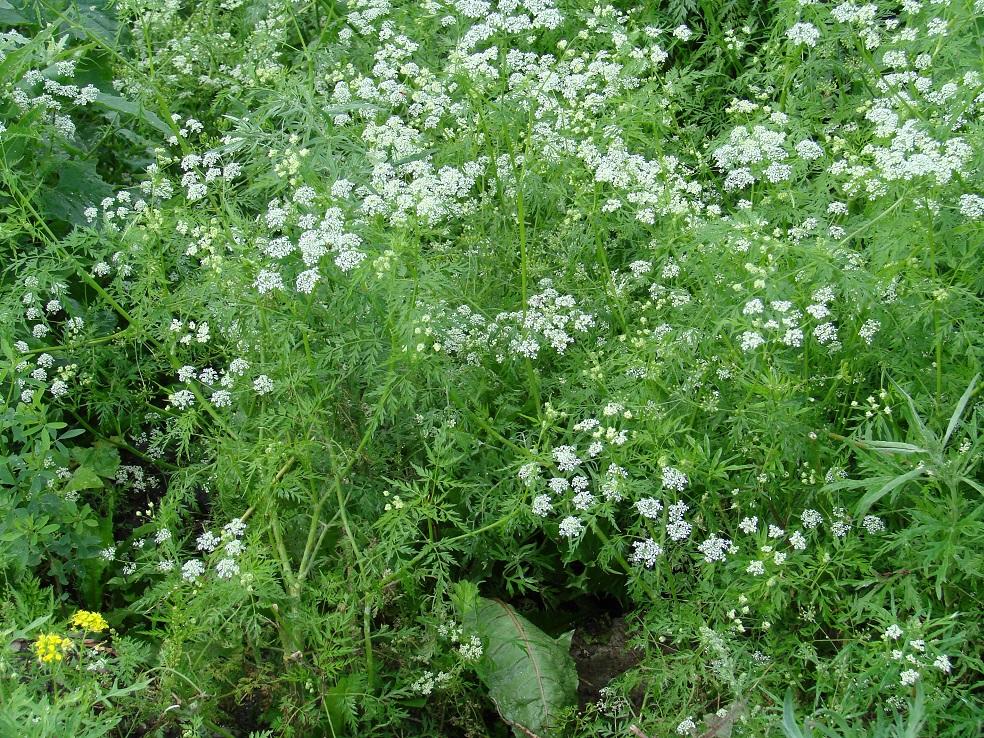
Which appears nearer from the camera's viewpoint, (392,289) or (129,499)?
(392,289)

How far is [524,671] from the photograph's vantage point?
325 centimetres

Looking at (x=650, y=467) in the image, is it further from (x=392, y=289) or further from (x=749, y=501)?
(x=392, y=289)

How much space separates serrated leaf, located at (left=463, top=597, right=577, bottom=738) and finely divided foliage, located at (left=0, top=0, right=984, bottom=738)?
0.02 m

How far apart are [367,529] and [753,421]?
4.71 ft

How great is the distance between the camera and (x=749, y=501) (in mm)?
3154

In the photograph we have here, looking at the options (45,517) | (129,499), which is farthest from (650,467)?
(129,499)

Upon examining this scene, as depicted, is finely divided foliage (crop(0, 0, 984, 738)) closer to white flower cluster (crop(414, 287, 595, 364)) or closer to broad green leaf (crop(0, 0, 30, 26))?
white flower cluster (crop(414, 287, 595, 364))

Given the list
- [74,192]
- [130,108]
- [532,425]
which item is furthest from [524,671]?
[130,108]

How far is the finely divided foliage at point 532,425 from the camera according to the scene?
2.90 m

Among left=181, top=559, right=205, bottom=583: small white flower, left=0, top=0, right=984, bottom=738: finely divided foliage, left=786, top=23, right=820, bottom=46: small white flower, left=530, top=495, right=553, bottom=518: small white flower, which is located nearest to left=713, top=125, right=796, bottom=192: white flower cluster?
left=0, top=0, right=984, bottom=738: finely divided foliage

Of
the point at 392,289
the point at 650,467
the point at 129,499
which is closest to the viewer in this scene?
the point at 392,289

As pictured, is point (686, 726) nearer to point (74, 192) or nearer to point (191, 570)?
point (191, 570)

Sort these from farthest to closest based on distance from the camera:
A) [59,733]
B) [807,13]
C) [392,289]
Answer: [807,13] < [392,289] < [59,733]

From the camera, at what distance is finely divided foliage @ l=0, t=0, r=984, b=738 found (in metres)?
2.90
